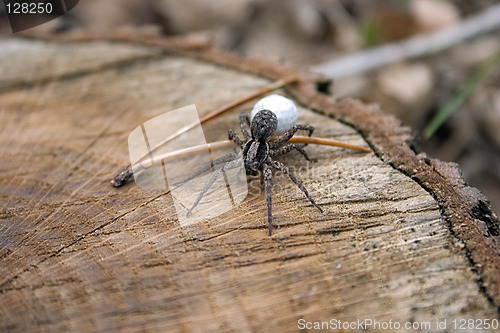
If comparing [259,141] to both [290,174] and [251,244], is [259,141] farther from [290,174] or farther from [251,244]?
[251,244]

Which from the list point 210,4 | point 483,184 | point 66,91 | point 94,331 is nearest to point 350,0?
point 210,4

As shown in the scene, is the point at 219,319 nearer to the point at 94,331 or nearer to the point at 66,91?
the point at 94,331

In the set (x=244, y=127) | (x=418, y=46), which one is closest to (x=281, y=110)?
(x=244, y=127)

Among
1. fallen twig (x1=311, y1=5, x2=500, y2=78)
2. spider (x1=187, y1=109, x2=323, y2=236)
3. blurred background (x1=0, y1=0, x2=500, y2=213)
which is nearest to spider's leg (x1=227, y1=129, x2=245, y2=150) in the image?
spider (x1=187, y1=109, x2=323, y2=236)

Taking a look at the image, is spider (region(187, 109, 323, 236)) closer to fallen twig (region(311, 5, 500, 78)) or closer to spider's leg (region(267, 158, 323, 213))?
spider's leg (region(267, 158, 323, 213))

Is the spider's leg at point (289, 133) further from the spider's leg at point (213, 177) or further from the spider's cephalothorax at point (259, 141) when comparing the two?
the spider's leg at point (213, 177)
